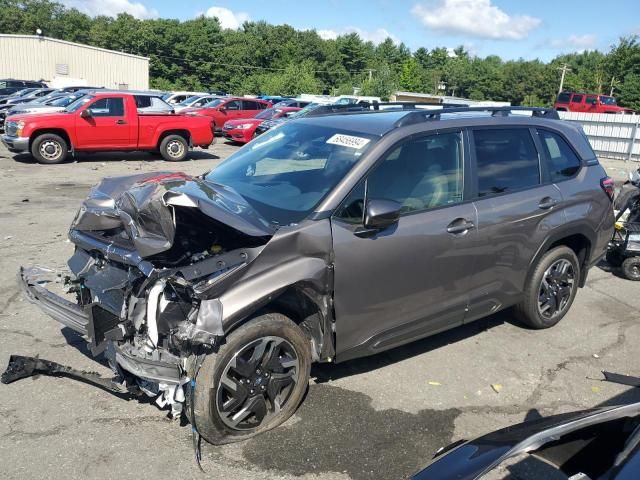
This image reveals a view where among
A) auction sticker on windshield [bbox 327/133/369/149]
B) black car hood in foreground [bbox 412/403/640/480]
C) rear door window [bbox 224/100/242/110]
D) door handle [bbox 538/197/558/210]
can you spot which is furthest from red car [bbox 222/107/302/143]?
black car hood in foreground [bbox 412/403/640/480]

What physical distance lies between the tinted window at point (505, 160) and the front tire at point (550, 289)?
76 centimetres

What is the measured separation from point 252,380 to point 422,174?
6.17ft

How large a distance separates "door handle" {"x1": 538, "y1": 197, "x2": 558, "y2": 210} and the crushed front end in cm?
260

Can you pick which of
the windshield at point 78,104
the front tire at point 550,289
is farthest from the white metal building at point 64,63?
the front tire at point 550,289

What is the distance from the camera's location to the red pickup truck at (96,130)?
1415 cm

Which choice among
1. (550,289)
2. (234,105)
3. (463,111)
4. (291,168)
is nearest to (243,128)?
(234,105)

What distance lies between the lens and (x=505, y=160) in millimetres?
4652

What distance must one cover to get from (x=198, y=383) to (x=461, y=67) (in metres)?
114

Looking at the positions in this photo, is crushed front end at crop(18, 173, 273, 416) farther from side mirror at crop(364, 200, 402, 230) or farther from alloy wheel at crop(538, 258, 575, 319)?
alloy wheel at crop(538, 258, 575, 319)

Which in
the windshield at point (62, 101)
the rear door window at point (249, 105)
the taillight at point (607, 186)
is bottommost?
the taillight at point (607, 186)

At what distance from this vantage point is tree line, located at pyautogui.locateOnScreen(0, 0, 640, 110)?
85.1 metres

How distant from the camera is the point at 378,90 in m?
57.5

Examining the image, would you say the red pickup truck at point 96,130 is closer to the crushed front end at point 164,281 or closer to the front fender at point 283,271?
the crushed front end at point 164,281

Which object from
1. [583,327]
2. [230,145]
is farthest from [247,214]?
[230,145]
